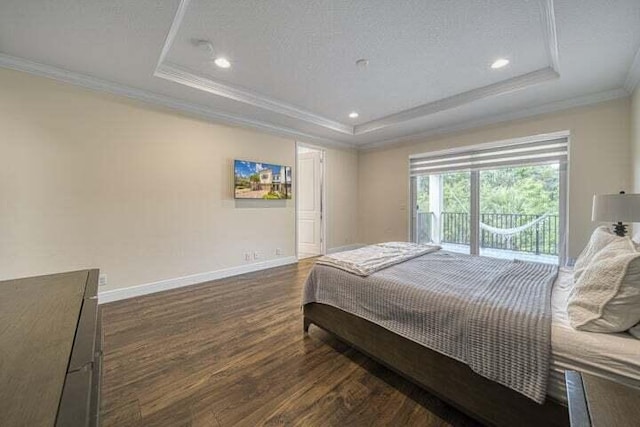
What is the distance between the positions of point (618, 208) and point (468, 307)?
1.74 m

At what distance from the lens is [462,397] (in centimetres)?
141

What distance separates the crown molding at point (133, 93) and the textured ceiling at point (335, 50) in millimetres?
13

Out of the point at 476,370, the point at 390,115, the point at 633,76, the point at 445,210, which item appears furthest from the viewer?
the point at 445,210

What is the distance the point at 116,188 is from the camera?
3119 mm

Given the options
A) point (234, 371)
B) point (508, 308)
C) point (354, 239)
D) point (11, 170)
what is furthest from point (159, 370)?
point (354, 239)

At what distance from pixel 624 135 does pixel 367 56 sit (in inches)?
130

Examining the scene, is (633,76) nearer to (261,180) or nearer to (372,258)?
(372,258)

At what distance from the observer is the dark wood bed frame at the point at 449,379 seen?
1.19m

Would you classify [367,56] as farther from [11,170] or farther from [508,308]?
[11,170]

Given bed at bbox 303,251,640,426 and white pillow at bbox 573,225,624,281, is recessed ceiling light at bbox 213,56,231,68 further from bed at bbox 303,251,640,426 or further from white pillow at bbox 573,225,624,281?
white pillow at bbox 573,225,624,281

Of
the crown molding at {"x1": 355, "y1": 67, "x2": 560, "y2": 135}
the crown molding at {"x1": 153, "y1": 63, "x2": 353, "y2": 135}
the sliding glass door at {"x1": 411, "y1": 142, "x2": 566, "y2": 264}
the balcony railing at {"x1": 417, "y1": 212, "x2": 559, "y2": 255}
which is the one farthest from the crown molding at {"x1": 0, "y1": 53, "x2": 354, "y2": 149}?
the balcony railing at {"x1": 417, "y1": 212, "x2": 559, "y2": 255}

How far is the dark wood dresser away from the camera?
55cm

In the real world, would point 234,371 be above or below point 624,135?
below

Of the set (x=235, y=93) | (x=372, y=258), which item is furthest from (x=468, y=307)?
(x=235, y=93)
